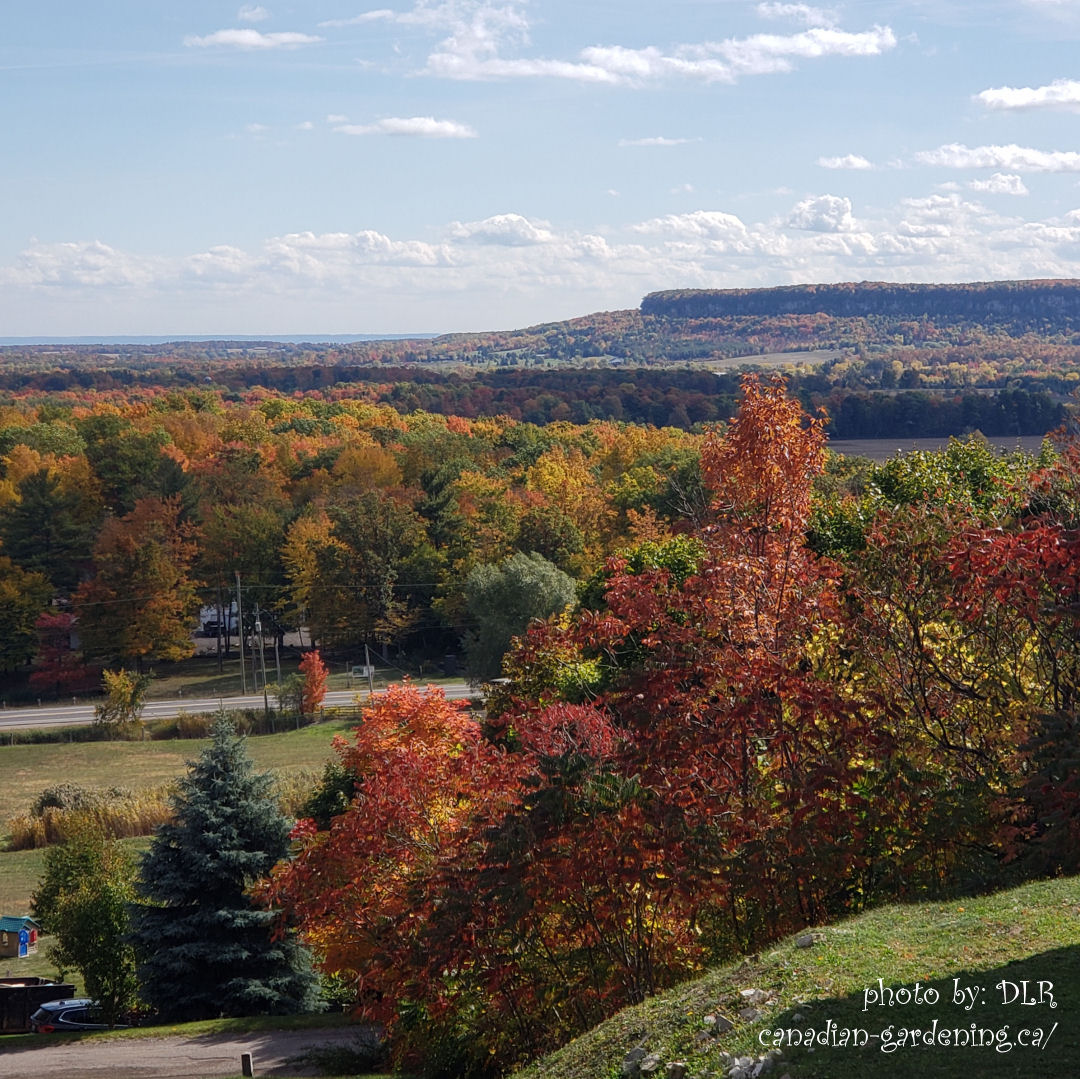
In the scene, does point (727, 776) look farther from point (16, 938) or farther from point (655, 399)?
point (655, 399)

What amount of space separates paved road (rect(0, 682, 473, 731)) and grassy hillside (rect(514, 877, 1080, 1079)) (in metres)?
41.6

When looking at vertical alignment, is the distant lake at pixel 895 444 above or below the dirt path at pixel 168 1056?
above

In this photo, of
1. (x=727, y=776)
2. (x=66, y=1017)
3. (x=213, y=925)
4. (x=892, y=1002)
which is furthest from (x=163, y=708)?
(x=892, y=1002)

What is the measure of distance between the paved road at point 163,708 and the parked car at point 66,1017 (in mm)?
29314

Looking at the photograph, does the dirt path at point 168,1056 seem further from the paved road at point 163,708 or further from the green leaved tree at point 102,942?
the paved road at point 163,708

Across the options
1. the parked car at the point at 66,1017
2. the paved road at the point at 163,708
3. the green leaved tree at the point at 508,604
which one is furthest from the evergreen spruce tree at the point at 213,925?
the paved road at the point at 163,708

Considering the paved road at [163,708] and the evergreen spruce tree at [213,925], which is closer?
the evergreen spruce tree at [213,925]

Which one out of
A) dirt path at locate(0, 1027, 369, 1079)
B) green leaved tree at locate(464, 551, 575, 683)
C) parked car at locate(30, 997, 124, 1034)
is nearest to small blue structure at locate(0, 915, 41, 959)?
parked car at locate(30, 997, 124, 1034)

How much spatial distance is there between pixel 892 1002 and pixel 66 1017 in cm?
1821

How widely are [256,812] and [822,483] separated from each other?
919 inches

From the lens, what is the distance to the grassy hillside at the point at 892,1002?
7.86 meters

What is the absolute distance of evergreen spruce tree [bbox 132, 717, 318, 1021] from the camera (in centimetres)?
2130

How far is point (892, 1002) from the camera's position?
8602 millimetres

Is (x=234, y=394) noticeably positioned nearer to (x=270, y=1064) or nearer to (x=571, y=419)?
(x=571, y=419)
